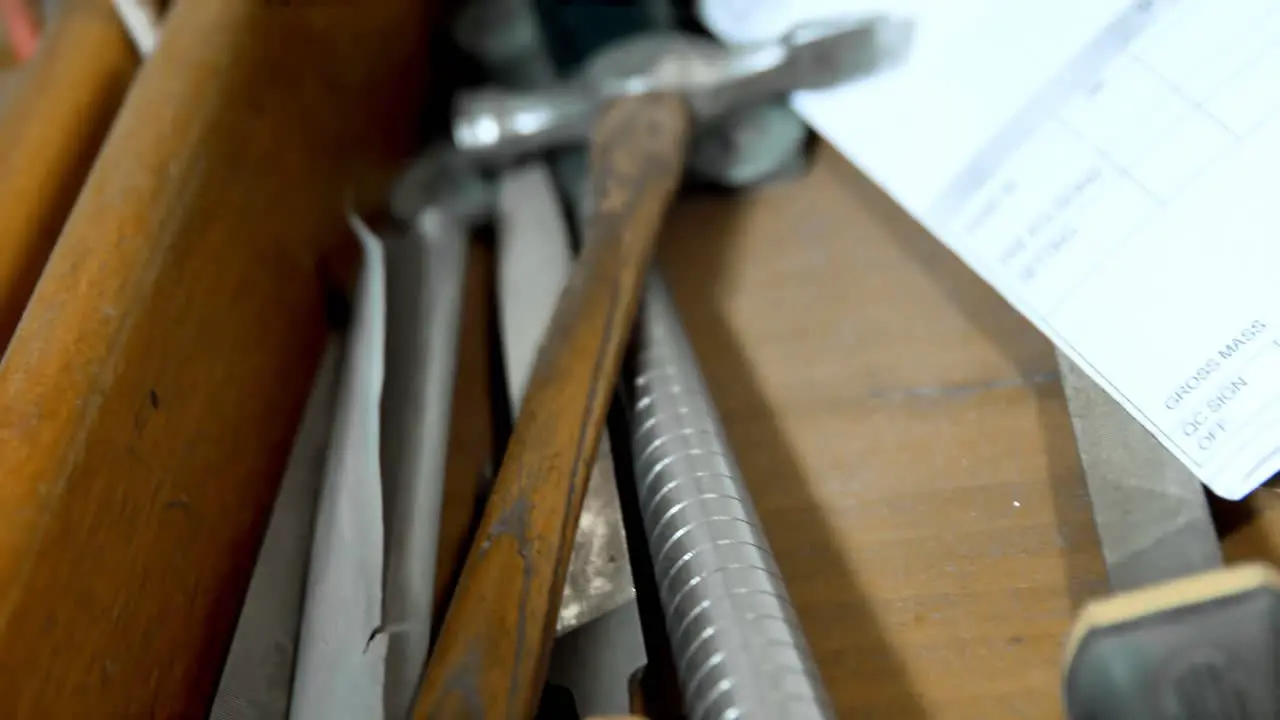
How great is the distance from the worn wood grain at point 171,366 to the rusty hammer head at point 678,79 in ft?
0.23

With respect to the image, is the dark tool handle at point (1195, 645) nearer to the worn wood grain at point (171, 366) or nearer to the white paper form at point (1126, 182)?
the white paper form at point (1126, 182)

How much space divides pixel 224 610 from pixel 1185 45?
355 mm

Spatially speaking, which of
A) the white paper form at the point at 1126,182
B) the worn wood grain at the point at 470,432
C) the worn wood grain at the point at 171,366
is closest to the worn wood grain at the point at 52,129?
the worn wood grain at the point at 171,366

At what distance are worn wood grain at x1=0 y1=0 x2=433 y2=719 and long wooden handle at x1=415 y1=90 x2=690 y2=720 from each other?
0.25ft

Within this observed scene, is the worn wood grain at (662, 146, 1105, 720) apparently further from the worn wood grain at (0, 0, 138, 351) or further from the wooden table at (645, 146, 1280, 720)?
the worn wood grain at (0, 0, 138, 351)

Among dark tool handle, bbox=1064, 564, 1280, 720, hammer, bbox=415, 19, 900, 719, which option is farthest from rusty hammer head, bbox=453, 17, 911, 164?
dark tool handle, bbox=1064, 564, 1280, 720

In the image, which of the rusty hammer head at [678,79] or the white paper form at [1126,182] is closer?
the white paper form at [1126,182]

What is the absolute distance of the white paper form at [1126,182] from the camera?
0.29 meters

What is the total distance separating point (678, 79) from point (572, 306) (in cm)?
13

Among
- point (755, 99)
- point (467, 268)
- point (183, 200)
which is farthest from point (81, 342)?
point (755, 99)

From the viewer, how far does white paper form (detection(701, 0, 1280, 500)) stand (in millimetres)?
294

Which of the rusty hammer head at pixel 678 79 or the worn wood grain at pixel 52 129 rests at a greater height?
the worn wood grain at pixel 52 129

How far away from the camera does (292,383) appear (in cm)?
35

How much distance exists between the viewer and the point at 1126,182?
328 millimetres
